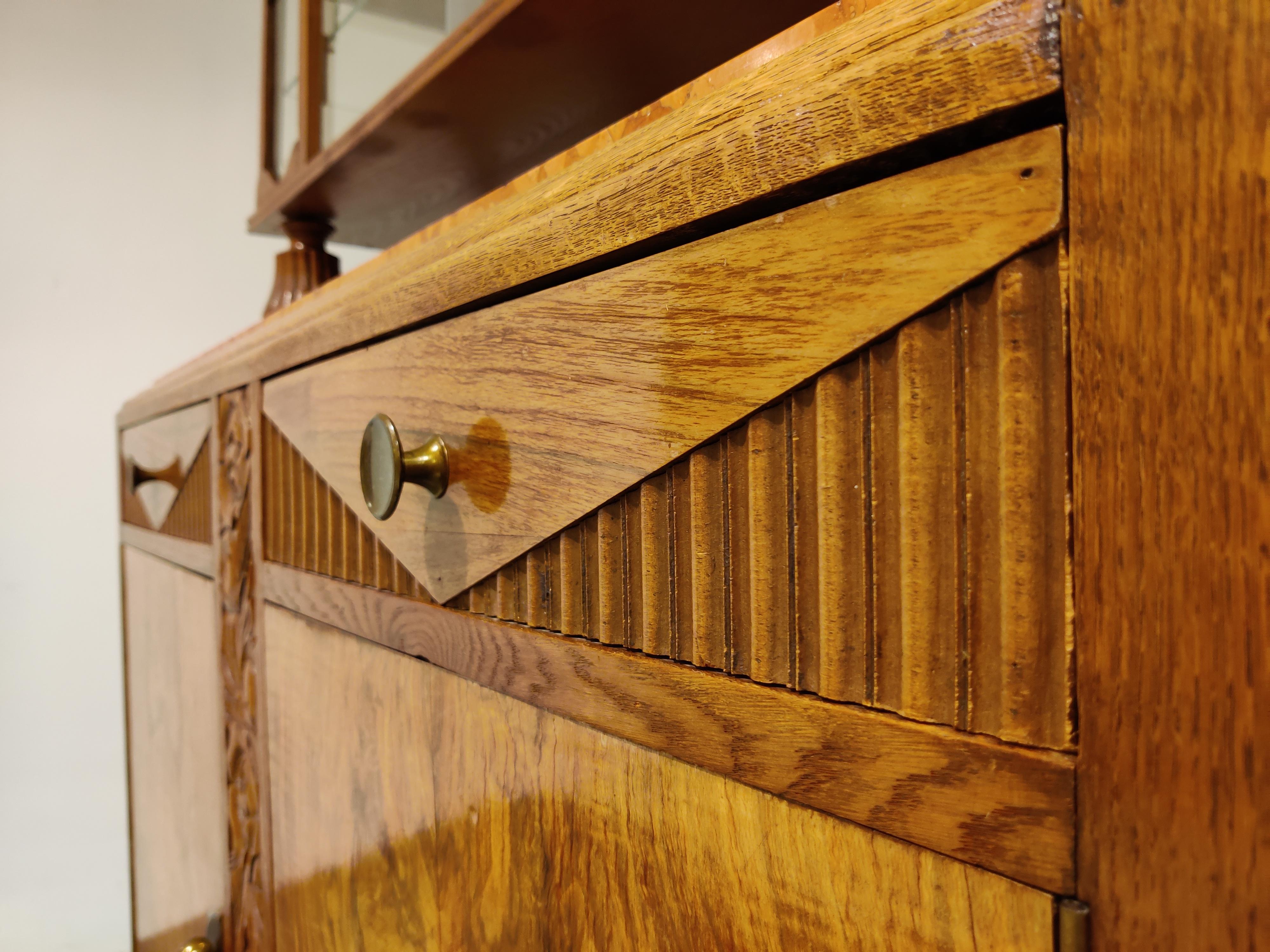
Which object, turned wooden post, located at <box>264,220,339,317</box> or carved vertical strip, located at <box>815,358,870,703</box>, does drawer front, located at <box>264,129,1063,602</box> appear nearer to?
carved vertical strip, located at <box>815,358,870,703</box>

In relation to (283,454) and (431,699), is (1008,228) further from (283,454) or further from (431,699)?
(283,454)

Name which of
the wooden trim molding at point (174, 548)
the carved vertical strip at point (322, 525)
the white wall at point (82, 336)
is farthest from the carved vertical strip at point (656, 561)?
the white wall at point (82, 336)

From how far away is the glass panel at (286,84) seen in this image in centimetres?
72

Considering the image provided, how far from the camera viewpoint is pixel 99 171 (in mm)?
1367

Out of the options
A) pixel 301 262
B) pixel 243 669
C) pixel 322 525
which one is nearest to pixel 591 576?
pixel 322 525

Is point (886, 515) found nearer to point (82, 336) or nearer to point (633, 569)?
point (633, 569)

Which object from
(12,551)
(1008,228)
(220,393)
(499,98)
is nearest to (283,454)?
(220,393)

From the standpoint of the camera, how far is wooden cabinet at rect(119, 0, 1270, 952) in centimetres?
12

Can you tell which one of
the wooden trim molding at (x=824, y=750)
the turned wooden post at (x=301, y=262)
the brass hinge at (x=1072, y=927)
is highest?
the turned wooden post at (x=301, y=262)

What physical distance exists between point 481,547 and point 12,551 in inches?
54.2

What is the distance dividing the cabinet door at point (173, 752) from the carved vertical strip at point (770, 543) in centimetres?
48

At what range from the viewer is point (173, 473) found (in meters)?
0.69

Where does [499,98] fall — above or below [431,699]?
above

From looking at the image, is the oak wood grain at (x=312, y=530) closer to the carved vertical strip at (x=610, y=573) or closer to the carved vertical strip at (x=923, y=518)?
the carved vertical strip at (x=610, y=573)
